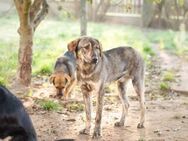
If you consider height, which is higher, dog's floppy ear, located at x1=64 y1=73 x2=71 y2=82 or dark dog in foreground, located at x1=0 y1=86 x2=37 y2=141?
dark dog in foreground, located at x1=0 y1=86 x2=37 y2=141

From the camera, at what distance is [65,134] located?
7.52 m

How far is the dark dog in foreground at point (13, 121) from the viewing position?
4.81 meters

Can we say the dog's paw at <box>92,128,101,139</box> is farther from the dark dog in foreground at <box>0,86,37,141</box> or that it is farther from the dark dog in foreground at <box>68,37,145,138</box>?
the dark dog in foreground at <box>0,86,37,141</box>

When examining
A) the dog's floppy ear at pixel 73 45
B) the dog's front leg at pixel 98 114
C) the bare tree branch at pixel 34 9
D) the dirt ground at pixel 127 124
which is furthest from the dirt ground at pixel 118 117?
the bare tree branch at pixel 34 9

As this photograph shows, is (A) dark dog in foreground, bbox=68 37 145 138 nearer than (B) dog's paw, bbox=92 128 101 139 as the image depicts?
Yes

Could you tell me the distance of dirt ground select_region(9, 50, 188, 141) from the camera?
751 cm

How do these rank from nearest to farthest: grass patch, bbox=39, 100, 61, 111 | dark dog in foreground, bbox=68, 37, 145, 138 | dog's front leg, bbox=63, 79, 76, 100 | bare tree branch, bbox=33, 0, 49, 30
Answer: dark dog in foreground, bbox=68, 37, 145, 138 < grass patch, bbox=39, 100, 61, 111 < dog's front leg, bbox=63, 79, 76, 100 < bare tree branch, bbox=33, 0, 49, 30

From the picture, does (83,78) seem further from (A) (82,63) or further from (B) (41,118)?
(B) (41,118)

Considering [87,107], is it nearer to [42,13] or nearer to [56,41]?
[42,13]

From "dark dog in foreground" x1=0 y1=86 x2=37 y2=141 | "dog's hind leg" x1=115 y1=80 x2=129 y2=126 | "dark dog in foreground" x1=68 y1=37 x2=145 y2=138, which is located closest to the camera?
"dark dog in foreground" x1=0 y1=86 x2=37 y2=141

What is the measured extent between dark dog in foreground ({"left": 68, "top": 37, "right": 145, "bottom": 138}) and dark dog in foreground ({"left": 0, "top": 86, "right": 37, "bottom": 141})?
2.26 metres

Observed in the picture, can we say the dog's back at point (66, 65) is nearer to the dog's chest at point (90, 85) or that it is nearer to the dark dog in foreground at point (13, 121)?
the dog's chest at point (90, 85)

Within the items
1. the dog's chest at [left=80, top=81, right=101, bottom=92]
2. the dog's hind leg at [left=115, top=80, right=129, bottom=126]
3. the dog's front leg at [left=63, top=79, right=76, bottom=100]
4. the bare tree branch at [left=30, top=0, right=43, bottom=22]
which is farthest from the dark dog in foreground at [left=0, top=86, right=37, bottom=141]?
the bare tree branch at [left=30, top=0, right=43, bottom=22]

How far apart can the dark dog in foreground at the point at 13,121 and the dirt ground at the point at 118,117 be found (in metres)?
2.28
